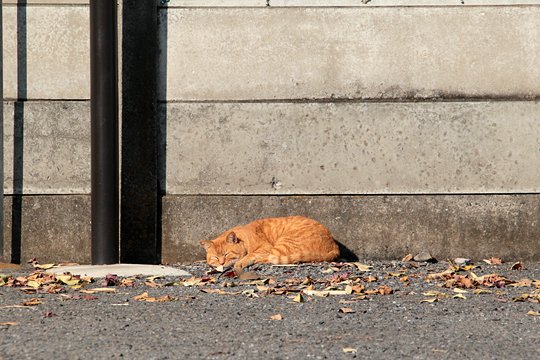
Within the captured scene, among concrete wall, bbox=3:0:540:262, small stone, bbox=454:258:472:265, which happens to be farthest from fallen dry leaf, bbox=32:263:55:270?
small stone, bbox=454:258:472:265

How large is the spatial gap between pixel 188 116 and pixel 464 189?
2.59 m

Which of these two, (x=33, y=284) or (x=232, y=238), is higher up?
(x=232, y=238)

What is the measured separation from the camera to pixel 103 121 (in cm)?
836

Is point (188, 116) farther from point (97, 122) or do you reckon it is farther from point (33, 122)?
point (33, 122)

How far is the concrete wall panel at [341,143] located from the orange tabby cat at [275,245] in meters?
0.50

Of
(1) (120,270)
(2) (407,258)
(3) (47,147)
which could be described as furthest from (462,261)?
(3) (47,147)

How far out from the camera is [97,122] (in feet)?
27.4

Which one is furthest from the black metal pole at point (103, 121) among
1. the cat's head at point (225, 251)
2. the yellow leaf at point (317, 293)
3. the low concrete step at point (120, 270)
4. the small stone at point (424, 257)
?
the small stone at point (424, 257)

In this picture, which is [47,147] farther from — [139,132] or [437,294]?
[437,294]

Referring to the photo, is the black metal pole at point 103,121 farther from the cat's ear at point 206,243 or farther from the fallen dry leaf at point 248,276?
the fallen dry leaf at point 248,276

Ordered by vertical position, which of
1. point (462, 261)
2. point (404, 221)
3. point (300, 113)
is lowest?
point (462, 261)

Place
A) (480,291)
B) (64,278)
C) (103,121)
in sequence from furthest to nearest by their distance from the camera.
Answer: (103,121)
(64,278)
(480,291)

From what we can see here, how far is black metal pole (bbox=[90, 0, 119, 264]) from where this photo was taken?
8.36 metres

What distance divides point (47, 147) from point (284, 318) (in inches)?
148
